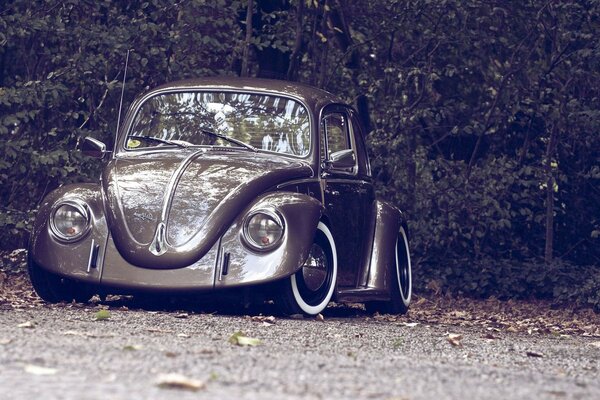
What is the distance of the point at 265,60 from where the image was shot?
14.8 m

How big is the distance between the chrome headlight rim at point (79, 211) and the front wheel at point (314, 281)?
4.57ft

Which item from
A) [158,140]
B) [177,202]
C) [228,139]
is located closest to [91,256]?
[177,202]

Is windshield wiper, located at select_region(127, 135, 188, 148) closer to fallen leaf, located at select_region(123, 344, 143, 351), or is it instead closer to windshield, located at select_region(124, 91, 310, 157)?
windshield, located at select_region(124, 91, 310, 157)

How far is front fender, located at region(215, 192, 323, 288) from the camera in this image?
8758mm

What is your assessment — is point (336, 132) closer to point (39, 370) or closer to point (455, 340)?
point (455, 340)

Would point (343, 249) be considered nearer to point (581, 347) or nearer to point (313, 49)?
point (581, 347)

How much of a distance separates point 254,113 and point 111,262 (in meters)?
1.73

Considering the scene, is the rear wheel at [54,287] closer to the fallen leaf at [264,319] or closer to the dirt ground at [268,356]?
the dirt ground at [268,356]

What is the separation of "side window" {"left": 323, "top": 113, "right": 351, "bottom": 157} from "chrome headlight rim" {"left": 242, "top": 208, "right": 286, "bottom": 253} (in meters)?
1.36

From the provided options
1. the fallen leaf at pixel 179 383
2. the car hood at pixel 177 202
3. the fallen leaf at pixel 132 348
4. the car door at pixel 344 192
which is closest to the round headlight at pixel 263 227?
the car hood at pixel 177 202

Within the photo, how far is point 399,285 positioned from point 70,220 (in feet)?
9.82

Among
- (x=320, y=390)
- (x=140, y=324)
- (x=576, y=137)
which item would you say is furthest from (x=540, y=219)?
(x=320, y=390)

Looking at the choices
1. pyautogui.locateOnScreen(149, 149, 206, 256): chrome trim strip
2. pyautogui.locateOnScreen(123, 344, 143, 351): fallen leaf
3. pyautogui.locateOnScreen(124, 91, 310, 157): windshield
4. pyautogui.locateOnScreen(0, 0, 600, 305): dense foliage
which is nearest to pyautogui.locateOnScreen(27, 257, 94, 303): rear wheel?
pyautogui.locateOnScreen(149, 149, 206, 256): chrome trim strip

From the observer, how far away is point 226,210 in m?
8.88
